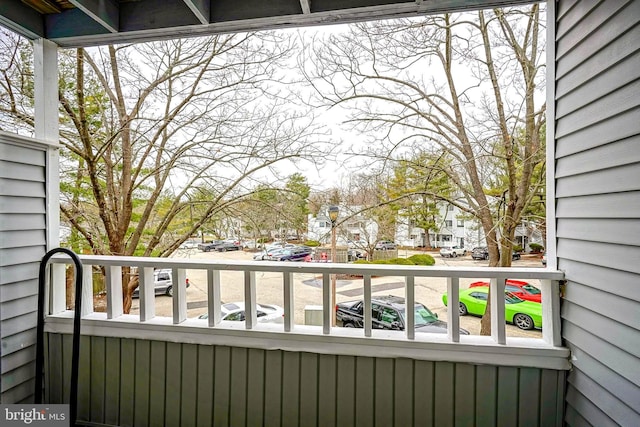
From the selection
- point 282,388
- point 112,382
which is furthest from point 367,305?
point 112,382

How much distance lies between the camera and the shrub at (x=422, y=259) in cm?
242

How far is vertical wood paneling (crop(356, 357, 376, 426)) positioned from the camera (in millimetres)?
1621

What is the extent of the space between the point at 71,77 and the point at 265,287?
315cm

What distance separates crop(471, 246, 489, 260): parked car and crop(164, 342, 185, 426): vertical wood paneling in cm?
234

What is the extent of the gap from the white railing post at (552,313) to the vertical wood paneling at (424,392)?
58 cm

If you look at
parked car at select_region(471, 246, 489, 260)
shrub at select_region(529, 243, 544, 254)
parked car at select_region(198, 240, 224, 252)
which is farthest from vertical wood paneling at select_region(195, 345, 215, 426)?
shrub at select_region(529, 243, 544, 254)

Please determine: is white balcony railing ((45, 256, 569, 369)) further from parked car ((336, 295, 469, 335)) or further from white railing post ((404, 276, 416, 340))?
parked car ((336, 295, 469, 335))

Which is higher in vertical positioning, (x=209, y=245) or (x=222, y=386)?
(x=209, y=245)

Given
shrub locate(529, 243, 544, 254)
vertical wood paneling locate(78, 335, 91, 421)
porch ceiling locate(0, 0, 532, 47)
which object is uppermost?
porch ceiling locate(0, 0, 532, 47)

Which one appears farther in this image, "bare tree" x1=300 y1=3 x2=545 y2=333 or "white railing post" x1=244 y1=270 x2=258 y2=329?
"bare tree" x1=300 y1=3 x2=545 y2=333

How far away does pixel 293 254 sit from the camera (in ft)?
8.72

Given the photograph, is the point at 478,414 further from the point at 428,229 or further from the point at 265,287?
the point at 265,287

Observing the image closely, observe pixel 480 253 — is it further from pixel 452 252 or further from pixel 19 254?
pixel 19 254

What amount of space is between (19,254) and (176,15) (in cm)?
173
